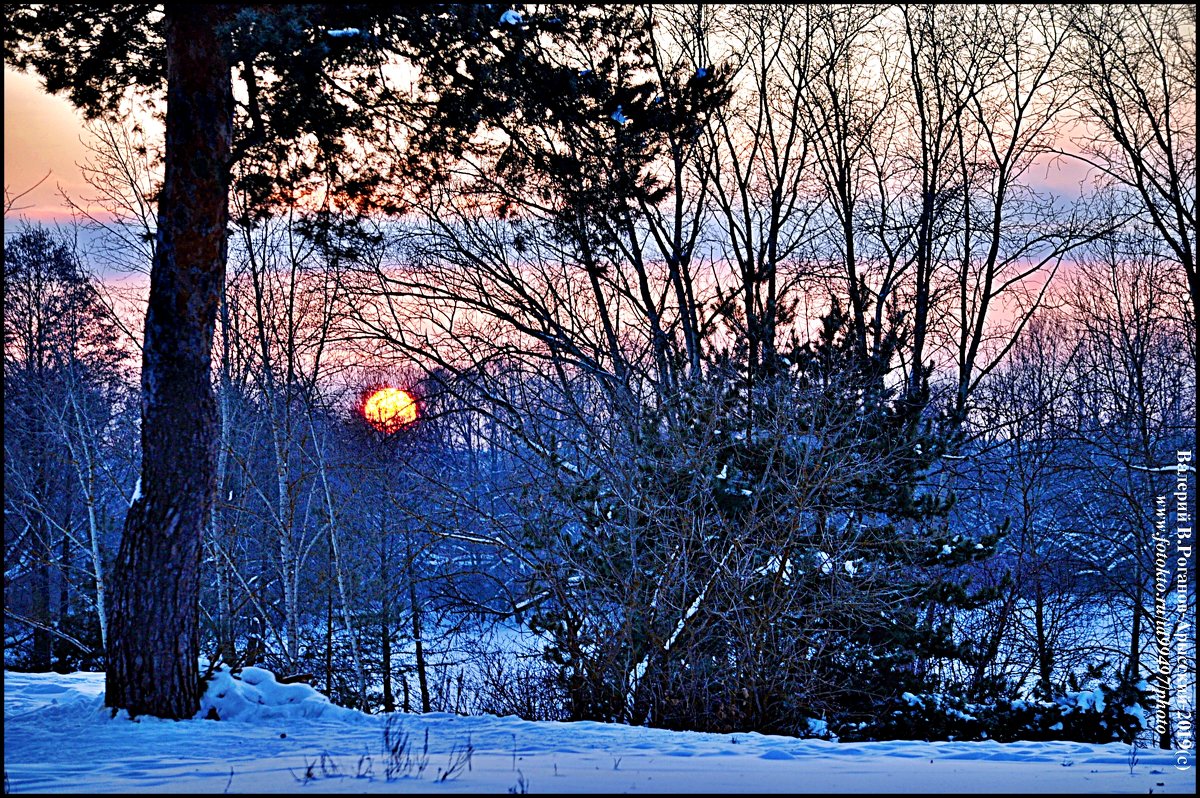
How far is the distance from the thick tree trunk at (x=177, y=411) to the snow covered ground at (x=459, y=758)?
407mm

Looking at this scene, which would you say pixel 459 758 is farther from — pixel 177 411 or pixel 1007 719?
pixel 1007 719

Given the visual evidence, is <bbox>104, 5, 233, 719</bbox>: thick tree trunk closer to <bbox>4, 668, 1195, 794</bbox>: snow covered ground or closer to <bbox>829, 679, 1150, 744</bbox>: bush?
<bbox>4, 668, 1195, 794</bbox>: snow covered ground

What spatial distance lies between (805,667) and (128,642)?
657 centimetres

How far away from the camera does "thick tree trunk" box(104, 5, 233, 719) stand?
7.17m

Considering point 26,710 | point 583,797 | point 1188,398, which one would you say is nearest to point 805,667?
point 583,797

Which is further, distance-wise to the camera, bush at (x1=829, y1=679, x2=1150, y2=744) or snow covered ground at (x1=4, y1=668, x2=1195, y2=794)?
bush at (x1=829, y1=679, x2=1150, y2=744)

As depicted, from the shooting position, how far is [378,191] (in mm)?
11555

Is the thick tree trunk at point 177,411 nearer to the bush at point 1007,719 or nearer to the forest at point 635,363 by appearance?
the forest at point 635,363

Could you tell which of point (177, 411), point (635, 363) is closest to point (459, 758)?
point (177, 411)

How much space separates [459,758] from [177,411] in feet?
12.1

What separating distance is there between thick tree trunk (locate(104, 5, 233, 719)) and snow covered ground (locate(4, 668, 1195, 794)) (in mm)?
407

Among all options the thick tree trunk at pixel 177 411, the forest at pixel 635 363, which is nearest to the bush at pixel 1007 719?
the forest at pixel 635 363

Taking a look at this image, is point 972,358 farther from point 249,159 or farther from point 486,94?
point 249,159

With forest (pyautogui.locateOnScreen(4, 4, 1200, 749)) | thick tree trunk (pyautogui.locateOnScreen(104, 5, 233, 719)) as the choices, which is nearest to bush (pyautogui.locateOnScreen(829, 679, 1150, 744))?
forest (pyautogui.locateOnScreen(4, 4, 1200, 749))
